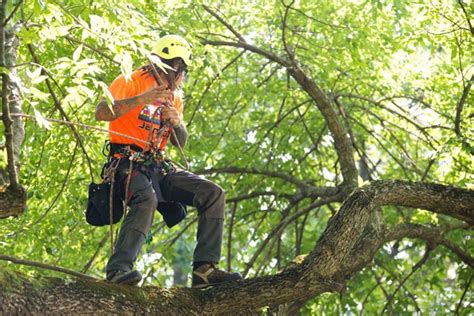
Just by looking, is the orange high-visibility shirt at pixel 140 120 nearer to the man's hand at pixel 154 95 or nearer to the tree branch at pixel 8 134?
the man's hand at pixel 154 95

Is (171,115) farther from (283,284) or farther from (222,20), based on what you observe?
(222,20)

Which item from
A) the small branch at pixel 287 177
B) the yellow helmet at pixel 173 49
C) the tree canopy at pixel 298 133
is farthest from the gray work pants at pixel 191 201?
the small branch at pixel 287 177

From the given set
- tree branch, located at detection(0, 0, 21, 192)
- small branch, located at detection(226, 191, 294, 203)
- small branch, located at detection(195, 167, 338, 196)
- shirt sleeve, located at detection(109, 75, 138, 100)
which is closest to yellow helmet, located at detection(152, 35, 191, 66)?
shirt sleeve, located at detection(109, 75, 138, 100)

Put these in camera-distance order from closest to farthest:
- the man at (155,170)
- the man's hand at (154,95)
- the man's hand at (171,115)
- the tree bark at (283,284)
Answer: the tree bark at (283,284) → the man's hand at (154,95) → the man at (155,170) → the man's hand at (171,115)

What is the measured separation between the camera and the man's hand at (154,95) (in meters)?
5.18

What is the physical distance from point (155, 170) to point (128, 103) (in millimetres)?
486

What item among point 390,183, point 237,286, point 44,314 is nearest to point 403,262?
point 390,183

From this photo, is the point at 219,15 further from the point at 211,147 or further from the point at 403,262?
the point at 403,262

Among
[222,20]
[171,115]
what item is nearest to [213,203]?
[171,115]

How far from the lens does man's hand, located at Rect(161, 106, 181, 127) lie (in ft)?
17.7

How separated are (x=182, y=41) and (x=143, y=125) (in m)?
0.54

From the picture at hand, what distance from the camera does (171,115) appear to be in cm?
539

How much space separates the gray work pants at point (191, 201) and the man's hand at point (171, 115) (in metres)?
0.34

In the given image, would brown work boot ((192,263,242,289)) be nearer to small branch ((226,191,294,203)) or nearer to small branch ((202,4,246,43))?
small branch ((226,191,294,203))
